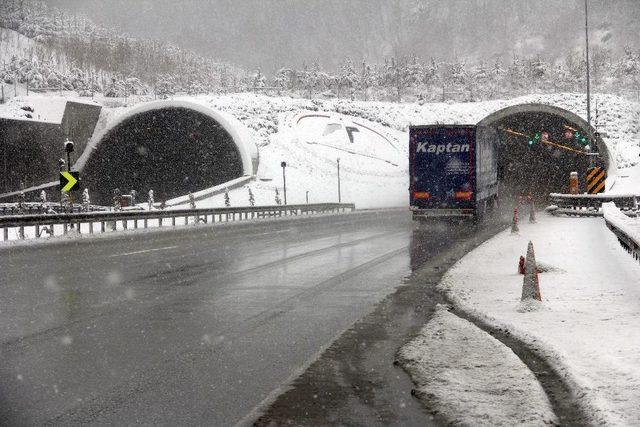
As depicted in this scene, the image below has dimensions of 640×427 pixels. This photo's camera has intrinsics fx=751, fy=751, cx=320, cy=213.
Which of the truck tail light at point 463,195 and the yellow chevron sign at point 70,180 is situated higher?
the yellow chevron sign at point 70,180

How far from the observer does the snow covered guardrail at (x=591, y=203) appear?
34.0 metres

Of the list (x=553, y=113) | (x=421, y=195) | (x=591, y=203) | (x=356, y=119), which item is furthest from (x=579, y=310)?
(x=356, y=119)

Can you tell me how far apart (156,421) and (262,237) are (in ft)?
63.0

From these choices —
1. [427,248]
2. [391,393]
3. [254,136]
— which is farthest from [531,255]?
[254,136]

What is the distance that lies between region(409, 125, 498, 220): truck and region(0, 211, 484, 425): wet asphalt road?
11.3m

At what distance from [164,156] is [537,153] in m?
38.0

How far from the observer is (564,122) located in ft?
216

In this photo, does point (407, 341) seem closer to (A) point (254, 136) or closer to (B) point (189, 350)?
(B) point (189, 350)

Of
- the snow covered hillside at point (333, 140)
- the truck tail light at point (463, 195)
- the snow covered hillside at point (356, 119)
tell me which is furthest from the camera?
the snow covered hillside at point (356, 119)

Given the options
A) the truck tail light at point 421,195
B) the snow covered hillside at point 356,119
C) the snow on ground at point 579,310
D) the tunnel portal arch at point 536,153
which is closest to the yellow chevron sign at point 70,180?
the truck tail light at point 421,195

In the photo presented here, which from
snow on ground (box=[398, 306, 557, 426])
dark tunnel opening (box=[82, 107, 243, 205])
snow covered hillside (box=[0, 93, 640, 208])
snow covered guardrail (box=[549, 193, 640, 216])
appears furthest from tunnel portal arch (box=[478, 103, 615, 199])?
snow on ground (box=[398, 306, 557, 426])

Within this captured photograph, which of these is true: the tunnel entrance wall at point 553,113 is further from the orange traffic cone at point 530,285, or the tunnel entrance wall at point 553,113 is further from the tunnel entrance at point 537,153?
the orange traffic cone at point 530,285

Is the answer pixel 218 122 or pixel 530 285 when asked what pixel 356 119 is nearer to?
pixel 218 122

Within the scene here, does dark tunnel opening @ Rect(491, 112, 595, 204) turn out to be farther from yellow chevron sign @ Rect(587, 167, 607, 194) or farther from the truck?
the truck
